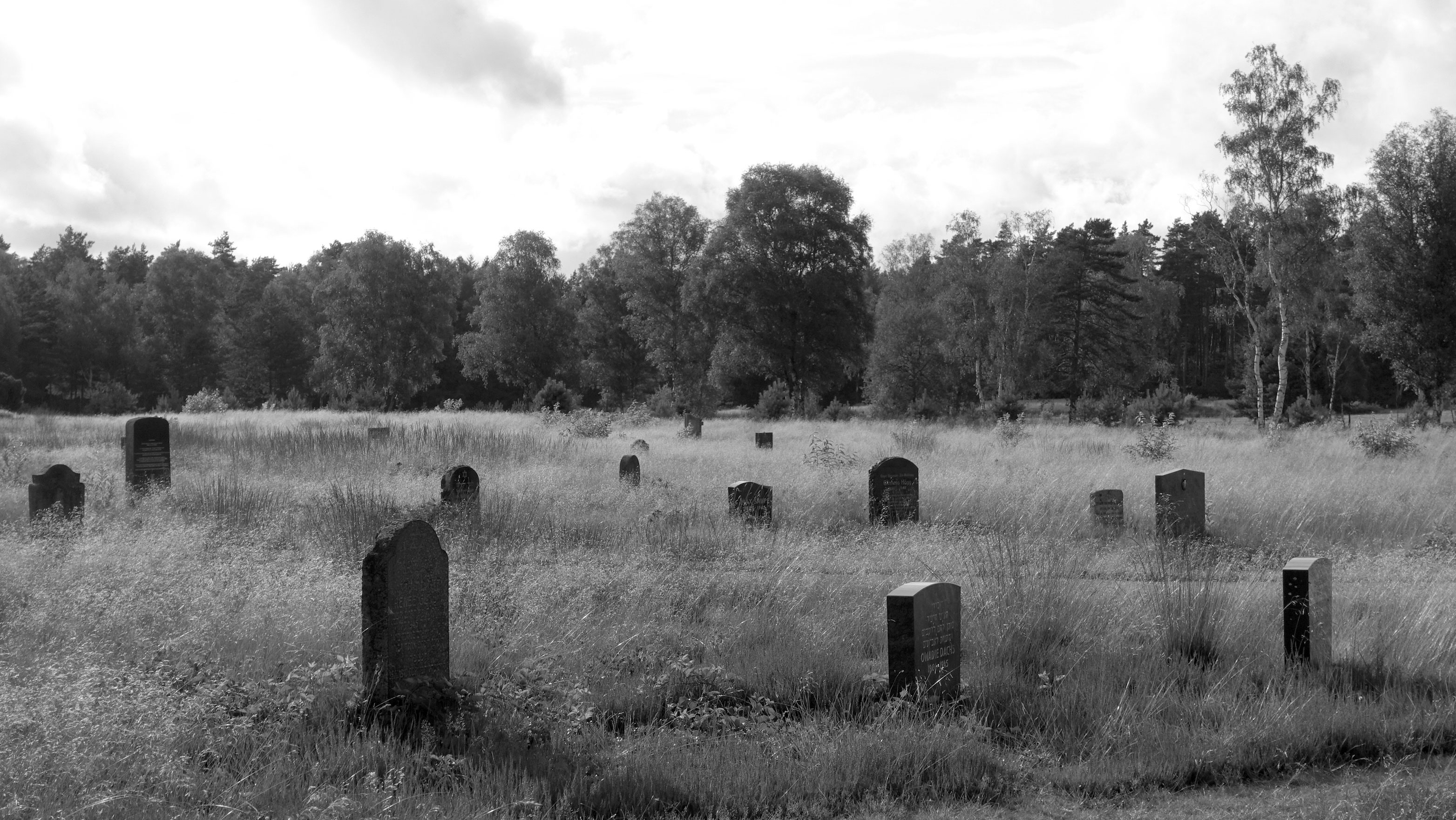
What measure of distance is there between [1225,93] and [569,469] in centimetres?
2633

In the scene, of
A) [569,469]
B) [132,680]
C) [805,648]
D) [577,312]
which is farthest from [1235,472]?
[577,312]

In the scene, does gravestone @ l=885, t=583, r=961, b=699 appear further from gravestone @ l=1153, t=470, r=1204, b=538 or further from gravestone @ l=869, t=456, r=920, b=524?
gravestone @ l=869, t=456, r=920, b=524

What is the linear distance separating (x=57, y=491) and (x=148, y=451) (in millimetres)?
3471

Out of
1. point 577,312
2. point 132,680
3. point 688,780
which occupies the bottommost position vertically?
point 688,780

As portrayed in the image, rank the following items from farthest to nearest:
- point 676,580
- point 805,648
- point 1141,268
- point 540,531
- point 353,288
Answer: point 1141,268
point 353,288
point 540,531
point 676,580
point 805,648

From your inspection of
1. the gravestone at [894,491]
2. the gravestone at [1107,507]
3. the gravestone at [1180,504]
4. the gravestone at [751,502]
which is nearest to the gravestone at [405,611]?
the gravestone at [751,502]

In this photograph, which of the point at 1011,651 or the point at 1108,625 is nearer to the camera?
the point at 1011,651

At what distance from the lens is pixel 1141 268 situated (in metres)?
67.5

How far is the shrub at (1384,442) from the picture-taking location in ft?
68.0

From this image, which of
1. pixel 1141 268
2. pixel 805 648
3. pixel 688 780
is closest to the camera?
pixel 688 780

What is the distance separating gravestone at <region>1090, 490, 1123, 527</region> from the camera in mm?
12797

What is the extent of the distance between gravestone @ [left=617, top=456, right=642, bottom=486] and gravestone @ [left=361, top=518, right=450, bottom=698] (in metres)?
10.0

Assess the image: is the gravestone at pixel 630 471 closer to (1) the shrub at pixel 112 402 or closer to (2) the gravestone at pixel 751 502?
(2) the gravestone at pixel 751 502

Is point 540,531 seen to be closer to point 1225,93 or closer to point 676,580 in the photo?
point 676,580
